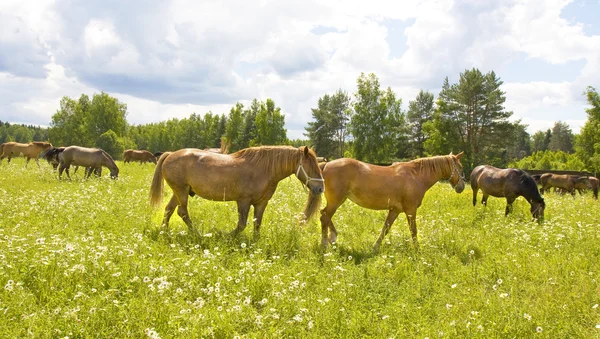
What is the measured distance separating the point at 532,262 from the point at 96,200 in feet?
35.7

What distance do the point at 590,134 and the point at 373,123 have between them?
23.5 m

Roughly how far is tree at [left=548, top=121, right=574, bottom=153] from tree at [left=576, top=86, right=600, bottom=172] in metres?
68.2

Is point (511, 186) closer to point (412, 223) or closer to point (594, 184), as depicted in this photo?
point (412, 223)

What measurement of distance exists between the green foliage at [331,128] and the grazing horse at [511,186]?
173 feet

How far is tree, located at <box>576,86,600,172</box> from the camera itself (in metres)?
31.4

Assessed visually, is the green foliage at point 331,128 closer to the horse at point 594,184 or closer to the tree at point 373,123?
the tree at point 373,123

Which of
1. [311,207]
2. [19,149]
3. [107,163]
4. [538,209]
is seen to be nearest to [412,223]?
[311,207]

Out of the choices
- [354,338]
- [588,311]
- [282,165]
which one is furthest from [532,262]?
[282,165]

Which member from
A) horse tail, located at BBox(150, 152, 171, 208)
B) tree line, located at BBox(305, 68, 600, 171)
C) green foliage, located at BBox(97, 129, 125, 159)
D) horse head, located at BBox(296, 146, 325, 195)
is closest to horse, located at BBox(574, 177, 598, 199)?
tree line, located at BBox(305, 68, 600, 171)

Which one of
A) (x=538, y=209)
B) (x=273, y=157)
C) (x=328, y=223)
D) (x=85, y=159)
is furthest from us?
(x=85, y=159)

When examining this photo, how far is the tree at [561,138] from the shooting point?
297 feet

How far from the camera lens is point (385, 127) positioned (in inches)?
1925

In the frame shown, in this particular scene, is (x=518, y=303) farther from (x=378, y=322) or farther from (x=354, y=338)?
(x=354, y=338)

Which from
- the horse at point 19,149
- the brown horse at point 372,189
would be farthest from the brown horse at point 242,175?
the horse at point 19,149
